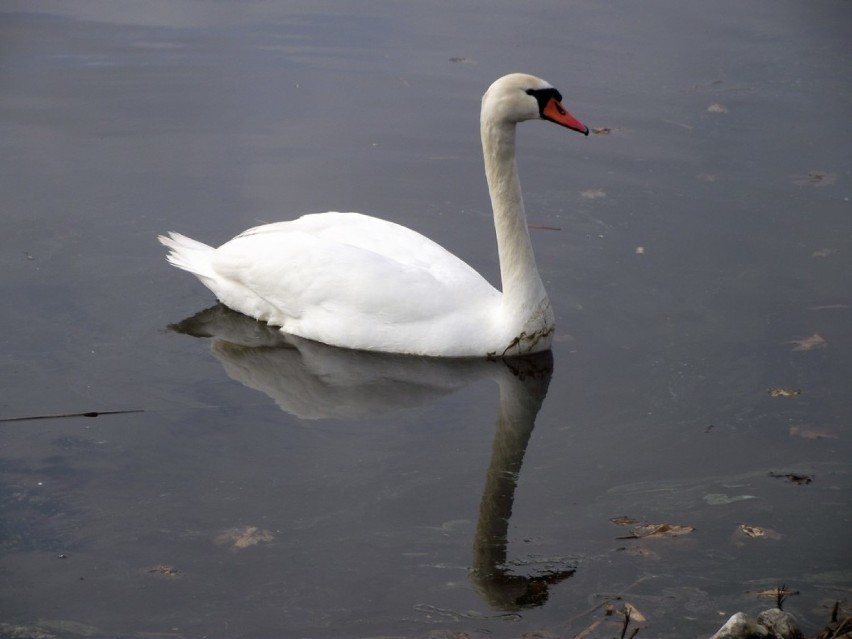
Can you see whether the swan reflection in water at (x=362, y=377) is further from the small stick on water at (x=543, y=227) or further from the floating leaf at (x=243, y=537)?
the small stick on water at (x=543, y=227)

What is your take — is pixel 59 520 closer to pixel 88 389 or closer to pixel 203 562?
pixel 203 562

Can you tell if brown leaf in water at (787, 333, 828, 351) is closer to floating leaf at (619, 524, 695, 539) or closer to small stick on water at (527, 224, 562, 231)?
small stick on water at (527, 224, 562, 231)

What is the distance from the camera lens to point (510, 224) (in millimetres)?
8727

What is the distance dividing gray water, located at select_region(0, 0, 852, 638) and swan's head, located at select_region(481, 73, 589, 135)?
4.99 ft

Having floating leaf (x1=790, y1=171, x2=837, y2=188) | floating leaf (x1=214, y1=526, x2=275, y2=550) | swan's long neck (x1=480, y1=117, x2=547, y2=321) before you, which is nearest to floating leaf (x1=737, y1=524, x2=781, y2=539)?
swan's long neck (x1=480, y1=117, x2=547, y2=321)

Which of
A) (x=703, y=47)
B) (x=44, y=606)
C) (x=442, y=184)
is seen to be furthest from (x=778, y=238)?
(x=44, y=606)

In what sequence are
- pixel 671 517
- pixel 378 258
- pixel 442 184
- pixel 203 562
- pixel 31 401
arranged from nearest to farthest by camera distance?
pixel 203 562 → pixel 671 517 → pixel 31 401 → pixel 378 258 → pixel 442 184

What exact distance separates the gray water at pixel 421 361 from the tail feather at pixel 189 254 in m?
0.28

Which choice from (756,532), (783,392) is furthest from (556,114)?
(756,532)

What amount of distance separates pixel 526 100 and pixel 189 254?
271cm

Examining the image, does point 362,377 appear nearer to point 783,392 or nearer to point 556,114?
point 556,114

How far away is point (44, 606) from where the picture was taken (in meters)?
5.97

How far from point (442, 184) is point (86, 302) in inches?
134

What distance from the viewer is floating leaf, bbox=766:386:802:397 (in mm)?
8086
